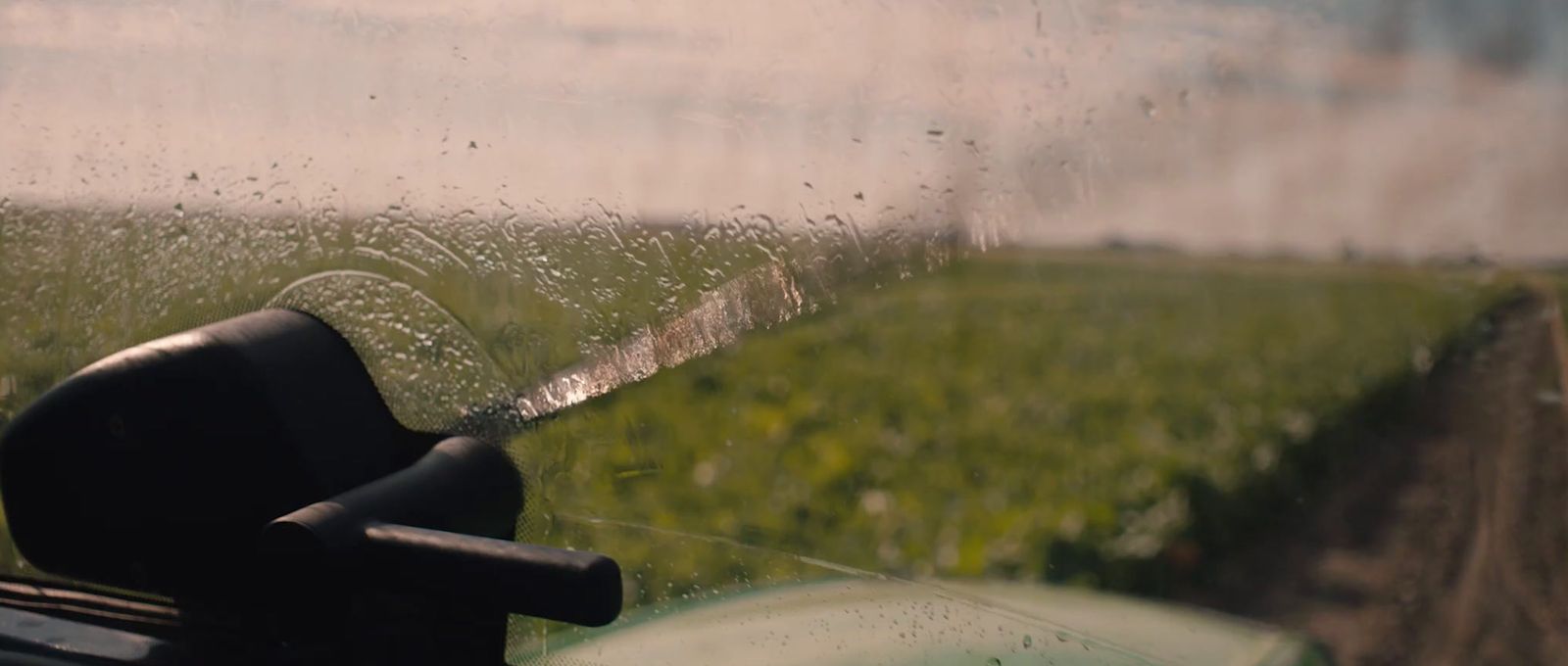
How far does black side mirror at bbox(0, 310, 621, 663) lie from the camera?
1.47m

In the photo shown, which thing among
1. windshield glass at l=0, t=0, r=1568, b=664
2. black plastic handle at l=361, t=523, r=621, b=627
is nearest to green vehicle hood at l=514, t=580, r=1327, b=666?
windshield glass at l=0, t=0, r=1568, b=664

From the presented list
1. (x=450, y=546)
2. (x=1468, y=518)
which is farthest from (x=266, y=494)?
(x=1468, y=518)

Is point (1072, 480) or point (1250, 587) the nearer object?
point (1250, 587)

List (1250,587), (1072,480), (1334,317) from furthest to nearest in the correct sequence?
(1072,480) < (1250,587) < (1334,317)

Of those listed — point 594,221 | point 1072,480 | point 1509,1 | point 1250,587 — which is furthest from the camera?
point 594,221

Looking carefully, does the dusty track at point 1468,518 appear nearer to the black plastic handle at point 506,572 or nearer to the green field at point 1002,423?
the green field at point 1002,423

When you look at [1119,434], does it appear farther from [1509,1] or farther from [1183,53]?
[1509,1]

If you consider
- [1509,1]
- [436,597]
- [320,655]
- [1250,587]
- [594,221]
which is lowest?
[320,655]

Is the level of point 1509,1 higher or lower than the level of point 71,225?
higher

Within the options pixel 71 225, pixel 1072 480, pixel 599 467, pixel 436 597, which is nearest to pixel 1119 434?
pixel 1072 480

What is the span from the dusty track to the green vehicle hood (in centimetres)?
11

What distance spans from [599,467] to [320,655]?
0.37 meters

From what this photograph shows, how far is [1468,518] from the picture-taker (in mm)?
932

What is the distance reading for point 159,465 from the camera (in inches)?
63.0
